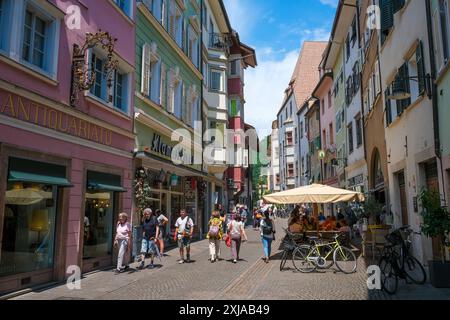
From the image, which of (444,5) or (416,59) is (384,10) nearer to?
(416,59)

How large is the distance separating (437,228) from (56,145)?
8.51 m

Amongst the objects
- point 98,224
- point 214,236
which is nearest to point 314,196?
point 214,236

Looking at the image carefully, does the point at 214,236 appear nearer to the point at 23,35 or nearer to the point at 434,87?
the point at 434,87

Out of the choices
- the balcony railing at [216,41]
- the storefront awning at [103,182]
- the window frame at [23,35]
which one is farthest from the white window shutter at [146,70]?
the balcony railing at [216,41]

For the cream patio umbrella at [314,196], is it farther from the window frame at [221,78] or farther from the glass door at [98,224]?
the window frame at [221,78]

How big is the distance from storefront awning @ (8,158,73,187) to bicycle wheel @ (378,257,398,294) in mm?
7292

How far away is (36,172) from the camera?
9266mm

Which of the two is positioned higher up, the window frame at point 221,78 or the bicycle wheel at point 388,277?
the window frame at point 221,78

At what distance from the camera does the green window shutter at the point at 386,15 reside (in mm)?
14289

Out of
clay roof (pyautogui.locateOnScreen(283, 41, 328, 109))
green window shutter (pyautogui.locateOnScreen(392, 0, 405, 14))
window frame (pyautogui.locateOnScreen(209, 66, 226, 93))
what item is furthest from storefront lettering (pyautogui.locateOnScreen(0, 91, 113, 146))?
clay roof (pyautogui.locateOnScreen(283, 41, 328, 109))

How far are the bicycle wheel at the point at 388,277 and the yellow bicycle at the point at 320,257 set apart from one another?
203 cm

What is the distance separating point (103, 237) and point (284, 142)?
4514 centimetres

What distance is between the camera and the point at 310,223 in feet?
57.0
